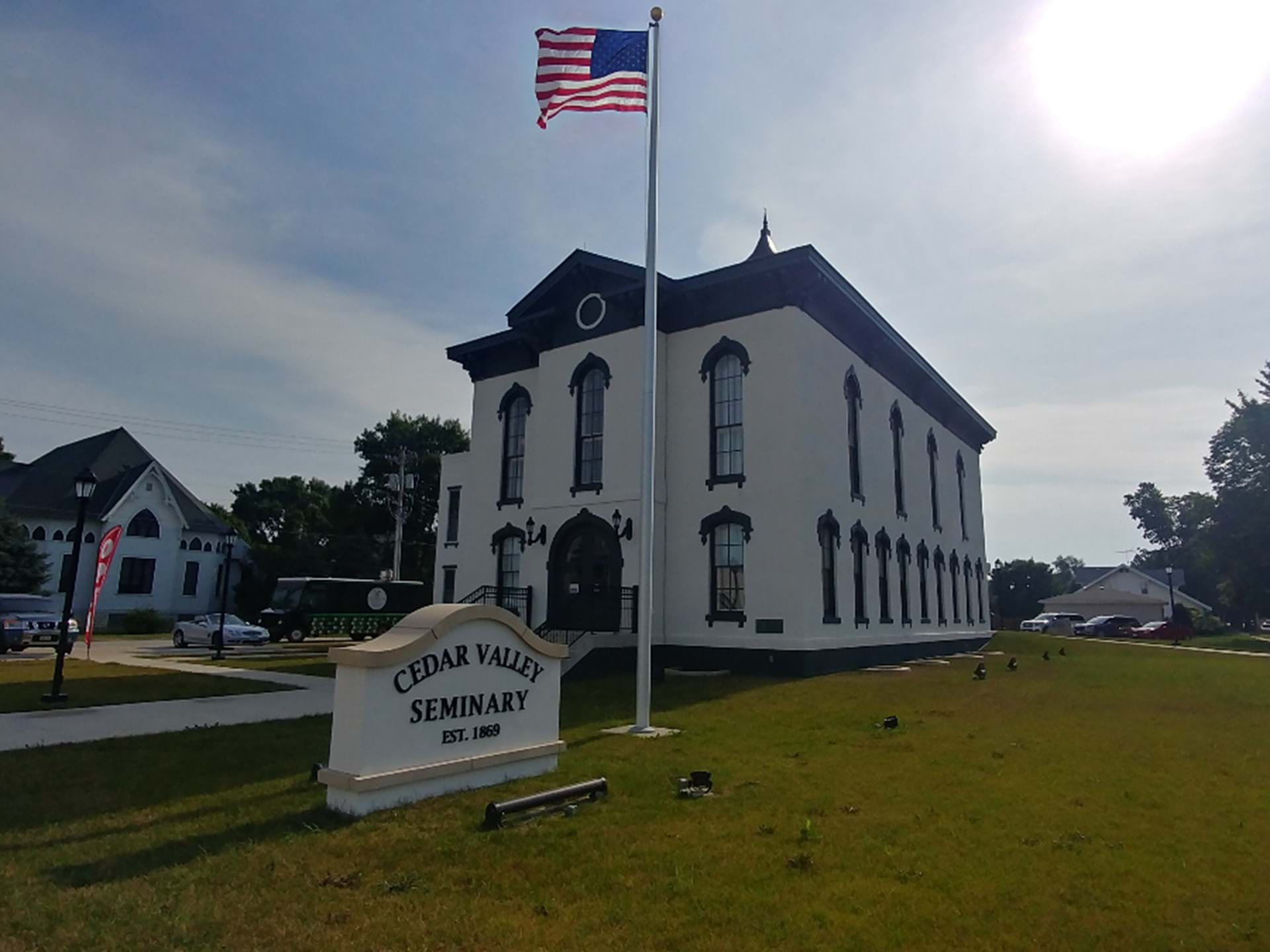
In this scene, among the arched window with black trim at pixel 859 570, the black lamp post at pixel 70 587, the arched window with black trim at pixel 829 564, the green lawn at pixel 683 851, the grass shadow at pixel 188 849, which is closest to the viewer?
the green lawn at pixel 683 851

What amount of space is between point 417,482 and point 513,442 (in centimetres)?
3785

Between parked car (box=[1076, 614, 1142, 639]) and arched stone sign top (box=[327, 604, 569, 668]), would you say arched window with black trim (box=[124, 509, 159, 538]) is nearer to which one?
arched stone sign top (box=[327, 604, 569, 668])

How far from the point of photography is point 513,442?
26.2 metres

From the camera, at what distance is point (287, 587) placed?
1491 inches

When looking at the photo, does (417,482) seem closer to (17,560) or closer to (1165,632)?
(17,560)

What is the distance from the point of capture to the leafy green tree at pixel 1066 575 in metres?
114

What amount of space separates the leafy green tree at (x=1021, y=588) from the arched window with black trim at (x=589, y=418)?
68.9 metres

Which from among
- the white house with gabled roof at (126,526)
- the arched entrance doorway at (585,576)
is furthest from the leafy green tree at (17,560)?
the arched entrance doorway at (585,576)

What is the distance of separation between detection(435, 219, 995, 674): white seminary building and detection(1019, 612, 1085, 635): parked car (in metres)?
42.4

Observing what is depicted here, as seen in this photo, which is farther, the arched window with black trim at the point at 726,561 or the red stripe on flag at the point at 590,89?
the arched window with black trim at the point at 726,561

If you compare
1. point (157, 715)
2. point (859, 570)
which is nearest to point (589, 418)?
point (859, 570)

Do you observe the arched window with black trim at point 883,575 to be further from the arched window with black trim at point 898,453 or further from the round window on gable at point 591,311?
the round window on gable at point 591,311

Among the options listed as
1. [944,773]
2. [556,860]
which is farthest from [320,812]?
[944,773]

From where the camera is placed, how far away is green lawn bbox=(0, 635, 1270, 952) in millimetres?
4523
